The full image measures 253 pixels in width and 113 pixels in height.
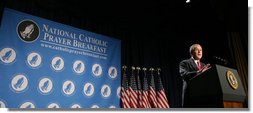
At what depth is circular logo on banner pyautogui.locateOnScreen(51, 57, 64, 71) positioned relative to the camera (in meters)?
2.99

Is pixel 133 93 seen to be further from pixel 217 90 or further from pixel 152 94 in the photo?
pixel 217 90

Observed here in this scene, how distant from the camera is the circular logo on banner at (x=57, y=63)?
9.80 feet

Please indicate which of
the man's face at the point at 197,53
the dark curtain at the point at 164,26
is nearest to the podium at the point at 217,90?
the man's face at the point at 197,53

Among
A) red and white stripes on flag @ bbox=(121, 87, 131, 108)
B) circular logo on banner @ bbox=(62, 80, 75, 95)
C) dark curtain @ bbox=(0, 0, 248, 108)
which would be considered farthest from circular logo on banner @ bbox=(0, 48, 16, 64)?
red and white stripes on flag @ bbox=(121, 87, 131, 108)

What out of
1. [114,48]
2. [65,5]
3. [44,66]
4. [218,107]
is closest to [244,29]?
[114,48]

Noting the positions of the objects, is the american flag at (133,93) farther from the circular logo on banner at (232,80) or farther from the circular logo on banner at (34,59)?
the circular logo on banner at (232,80)

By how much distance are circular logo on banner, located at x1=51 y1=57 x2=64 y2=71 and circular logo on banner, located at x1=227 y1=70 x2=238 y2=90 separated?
1926 millimetres

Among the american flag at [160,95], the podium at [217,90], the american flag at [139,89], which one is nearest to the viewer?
the podium at [217,90]

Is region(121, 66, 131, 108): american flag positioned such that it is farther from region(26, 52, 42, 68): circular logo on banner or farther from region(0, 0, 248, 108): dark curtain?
region(26, 52, 42, 68): circular logo on banner

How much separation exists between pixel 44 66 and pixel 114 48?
1002mm

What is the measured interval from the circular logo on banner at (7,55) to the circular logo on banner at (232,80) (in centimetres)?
205

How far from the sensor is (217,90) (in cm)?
160

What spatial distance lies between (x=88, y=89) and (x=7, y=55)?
1.01 metres

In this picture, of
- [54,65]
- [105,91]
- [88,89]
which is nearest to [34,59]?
[54,65]
